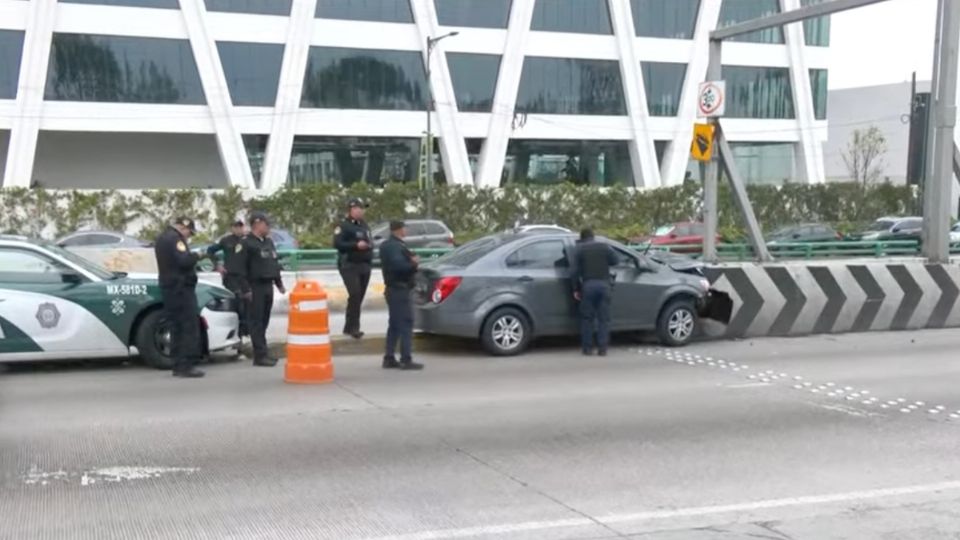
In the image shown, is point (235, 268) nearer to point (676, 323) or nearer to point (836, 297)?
point (676, 323)

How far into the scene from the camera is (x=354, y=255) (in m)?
13.2

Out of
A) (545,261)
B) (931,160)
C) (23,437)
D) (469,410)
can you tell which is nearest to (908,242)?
(931,160)

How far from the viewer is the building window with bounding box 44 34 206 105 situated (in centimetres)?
4369

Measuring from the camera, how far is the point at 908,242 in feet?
107

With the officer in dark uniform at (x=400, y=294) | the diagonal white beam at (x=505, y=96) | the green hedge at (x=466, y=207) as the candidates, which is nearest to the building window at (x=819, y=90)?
the green hedge at (x=466, y=207)

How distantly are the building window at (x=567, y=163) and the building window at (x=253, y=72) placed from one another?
43.5 ft

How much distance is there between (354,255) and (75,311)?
3.70m

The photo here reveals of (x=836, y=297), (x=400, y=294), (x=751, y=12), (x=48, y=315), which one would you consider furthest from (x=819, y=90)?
(x=48, y=315)

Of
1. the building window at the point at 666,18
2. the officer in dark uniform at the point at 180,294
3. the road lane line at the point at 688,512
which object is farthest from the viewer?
the building window at the point at 666,18

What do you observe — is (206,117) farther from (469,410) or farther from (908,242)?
(469,410)

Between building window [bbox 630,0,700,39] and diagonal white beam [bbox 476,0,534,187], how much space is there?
7629 millimetres

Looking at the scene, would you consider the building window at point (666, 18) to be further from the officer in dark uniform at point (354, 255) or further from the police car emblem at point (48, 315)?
the police car emblem at point (48, 315)

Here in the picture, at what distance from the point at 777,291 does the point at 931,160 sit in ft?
13.7

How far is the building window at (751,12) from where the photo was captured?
59281mm
